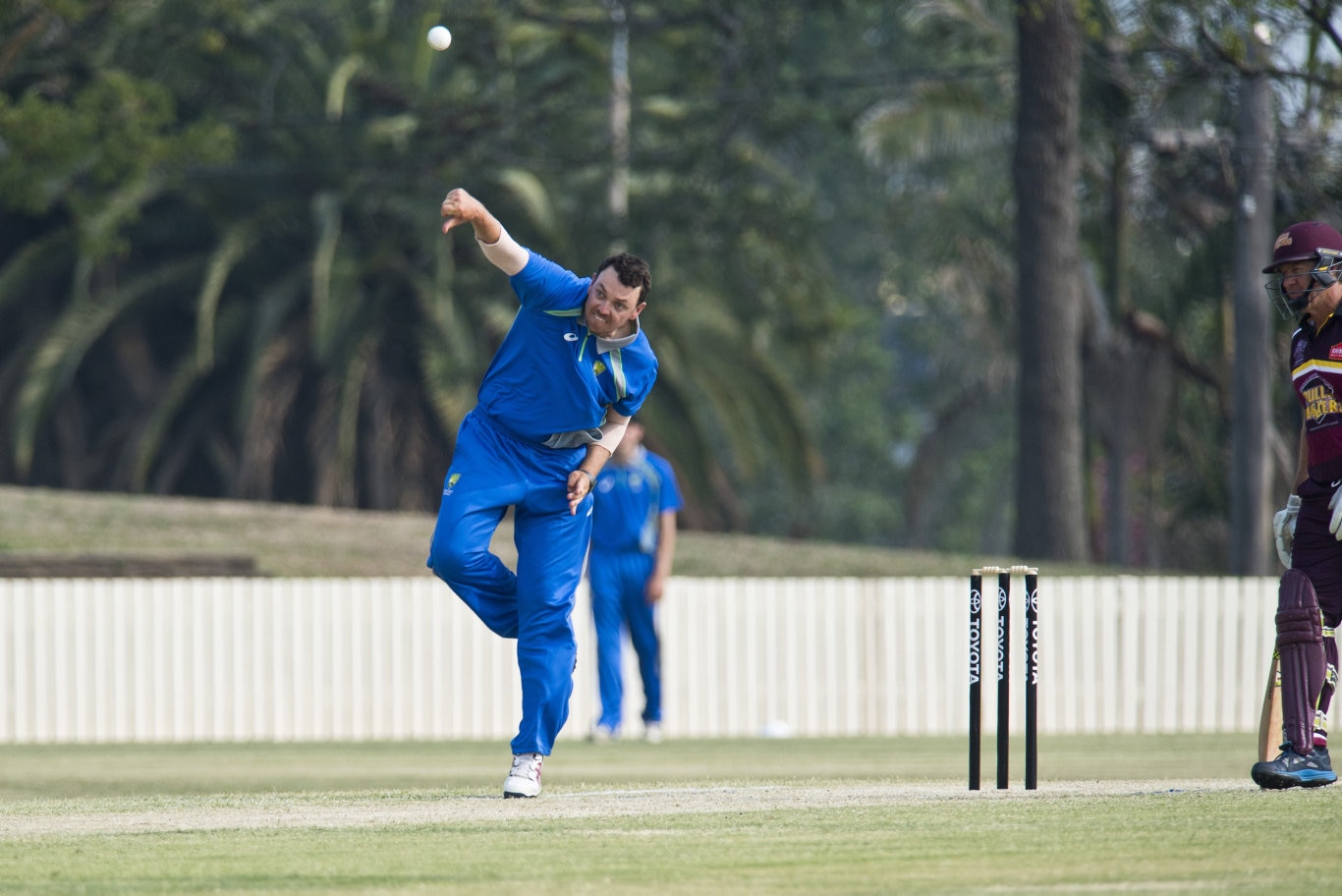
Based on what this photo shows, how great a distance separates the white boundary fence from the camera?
15.9m

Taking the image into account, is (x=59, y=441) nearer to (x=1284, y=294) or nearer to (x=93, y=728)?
(x=93, y=728)

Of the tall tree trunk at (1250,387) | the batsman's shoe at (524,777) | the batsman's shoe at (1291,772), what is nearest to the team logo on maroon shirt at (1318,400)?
the batsman's shoe at (1291,772)

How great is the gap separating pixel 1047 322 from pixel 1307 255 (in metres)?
14.2

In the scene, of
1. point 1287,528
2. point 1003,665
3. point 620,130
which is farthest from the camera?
point 620,130

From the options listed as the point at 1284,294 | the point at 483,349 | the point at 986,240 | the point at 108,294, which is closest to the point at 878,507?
the point at 986,240

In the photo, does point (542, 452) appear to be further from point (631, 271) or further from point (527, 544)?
point (631, 271)

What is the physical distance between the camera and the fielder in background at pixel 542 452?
7078 millimetres

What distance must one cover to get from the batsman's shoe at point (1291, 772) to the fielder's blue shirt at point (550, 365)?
2.70m

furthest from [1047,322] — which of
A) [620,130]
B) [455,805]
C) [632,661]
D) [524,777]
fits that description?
[455,805]

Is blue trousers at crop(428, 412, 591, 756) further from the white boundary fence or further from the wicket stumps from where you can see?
the white boundary fence

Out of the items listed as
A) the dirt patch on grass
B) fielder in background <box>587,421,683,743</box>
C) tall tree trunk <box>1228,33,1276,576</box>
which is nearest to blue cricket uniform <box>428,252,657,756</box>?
the dirt patch on grass

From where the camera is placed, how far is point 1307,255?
22.9 feet

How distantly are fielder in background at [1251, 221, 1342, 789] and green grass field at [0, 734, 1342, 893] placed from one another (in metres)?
0.27

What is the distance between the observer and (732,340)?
2714cm
